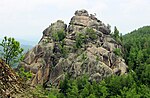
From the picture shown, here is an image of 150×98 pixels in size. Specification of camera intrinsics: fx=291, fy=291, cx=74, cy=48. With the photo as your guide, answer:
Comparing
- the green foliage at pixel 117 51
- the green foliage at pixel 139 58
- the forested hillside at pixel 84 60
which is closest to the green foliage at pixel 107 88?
the forested hillside at pixel 84 60

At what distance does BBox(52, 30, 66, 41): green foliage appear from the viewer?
8595 cm

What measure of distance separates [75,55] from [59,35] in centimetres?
995

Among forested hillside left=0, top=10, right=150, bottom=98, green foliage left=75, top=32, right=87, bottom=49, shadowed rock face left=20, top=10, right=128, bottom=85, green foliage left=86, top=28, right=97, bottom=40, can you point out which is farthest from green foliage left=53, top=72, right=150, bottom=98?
green foliage left=86, top=28, right=97, bottom=40

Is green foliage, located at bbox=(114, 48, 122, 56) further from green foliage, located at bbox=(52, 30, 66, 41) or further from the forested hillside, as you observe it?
green foliage, located at bbox=(52, 30, 66, 41)

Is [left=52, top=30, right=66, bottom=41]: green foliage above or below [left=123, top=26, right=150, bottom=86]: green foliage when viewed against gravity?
above

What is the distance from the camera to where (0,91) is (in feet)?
27.9

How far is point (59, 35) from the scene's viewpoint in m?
88.1

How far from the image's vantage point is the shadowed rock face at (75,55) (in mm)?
77062

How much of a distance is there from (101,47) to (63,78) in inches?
609

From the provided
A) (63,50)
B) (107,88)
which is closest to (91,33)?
(63,50)

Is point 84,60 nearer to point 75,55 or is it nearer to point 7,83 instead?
point 75,55

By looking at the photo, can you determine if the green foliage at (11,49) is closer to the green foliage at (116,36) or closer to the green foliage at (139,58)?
the green foliage at (139,58)

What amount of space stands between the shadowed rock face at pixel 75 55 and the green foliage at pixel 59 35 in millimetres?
941

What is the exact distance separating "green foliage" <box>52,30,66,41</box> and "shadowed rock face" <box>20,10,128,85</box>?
3.09 feet
